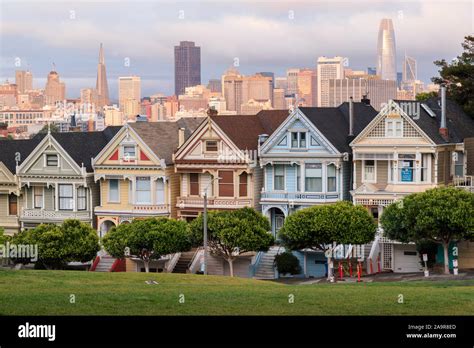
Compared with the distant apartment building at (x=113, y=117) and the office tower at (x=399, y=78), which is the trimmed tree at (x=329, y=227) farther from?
the distant apartment building at (x=113, y=117)

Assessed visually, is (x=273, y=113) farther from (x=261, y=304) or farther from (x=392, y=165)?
Answer: (x=261, y=304)

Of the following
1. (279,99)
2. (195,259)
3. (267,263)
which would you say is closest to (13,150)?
(195,259)

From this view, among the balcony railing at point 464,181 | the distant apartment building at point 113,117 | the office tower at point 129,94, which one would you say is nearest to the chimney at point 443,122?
the balcony railing at point 464,181

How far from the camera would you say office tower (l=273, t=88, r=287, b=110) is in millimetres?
79188

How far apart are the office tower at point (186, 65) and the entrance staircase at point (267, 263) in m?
9.58

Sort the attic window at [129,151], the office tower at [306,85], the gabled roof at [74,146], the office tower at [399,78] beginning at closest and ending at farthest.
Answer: the attic window at [129,151]
the gabled roof at [74,146]
the office tower at [306,85]
the office tower at [399,78]

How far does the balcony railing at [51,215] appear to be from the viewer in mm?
63812

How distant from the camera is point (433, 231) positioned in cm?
5256

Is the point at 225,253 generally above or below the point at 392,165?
below

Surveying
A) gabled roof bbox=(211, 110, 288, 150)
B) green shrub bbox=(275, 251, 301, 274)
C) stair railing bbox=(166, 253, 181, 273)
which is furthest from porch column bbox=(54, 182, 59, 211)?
Answer: green shrub bbox=(275, 251, 301, 274)

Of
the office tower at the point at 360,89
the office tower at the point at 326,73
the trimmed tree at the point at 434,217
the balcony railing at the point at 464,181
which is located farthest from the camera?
the office tower at the point at 360,89
